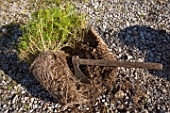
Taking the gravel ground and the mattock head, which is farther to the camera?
the gravel ground

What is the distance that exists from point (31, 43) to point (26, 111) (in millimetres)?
1383

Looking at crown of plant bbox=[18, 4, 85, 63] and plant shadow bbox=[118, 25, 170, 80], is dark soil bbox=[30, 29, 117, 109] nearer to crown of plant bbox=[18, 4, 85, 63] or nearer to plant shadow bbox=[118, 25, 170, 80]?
crown of plant bbox=[18, 4, 85, 63]

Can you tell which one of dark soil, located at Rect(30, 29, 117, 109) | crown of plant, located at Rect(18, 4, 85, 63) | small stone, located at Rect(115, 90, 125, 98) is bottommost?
small stone, located at Rect(115, 90, 125, 98)

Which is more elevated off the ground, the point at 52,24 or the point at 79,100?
the point at 52,24

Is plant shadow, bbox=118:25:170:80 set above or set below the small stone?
above

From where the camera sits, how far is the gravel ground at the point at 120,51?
6.20 metres

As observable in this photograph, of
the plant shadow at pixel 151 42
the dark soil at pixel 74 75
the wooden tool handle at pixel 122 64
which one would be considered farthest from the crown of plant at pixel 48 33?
the plant shadow at pixel 151 42

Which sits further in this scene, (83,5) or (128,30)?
(83,5)

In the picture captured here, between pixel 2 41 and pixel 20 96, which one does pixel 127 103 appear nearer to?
pixel 20 96

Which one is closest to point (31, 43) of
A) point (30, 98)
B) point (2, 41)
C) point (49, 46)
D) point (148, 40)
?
point (49, 46)

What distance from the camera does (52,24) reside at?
5.99 meters

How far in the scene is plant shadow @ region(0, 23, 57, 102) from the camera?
6418mm

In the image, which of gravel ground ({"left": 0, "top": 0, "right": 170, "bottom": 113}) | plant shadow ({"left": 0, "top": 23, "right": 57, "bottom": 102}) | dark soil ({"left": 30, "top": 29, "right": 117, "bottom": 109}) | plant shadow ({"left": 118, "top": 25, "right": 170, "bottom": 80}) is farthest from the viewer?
plant shadow ({"left": 118, "top": 25, "right": 170, "bottom": 80})

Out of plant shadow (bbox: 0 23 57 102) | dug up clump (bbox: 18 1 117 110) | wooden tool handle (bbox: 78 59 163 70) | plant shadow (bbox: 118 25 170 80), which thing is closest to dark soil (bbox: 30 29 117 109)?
dug up clump (bbox: 18 1 117 110)
